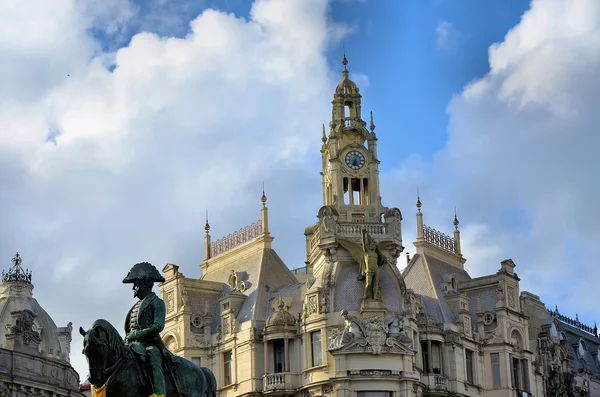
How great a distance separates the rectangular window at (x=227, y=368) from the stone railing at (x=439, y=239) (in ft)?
55.4

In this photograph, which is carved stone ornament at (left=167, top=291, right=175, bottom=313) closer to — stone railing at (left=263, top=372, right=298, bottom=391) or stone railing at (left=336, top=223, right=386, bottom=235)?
stone railing at (left=263, top=372, right=298, bottom=391)

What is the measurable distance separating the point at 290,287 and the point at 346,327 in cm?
856

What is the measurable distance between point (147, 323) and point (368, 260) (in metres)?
54.2

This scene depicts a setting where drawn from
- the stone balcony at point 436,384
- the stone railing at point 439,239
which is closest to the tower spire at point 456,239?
the stone railing at point 439,239

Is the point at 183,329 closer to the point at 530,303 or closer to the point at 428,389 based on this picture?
the point at 428,389

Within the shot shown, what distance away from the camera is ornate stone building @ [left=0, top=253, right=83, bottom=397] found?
242 ft

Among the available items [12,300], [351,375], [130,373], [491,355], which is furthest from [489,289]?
[130,373]

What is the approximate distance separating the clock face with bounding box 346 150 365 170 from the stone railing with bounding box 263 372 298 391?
14.1 metres

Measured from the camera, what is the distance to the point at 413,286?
9238 centimetres

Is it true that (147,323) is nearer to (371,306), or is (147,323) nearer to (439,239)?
(371,306)

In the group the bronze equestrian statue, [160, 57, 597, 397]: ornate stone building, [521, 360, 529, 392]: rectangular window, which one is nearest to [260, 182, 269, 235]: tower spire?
[160, 57, 597, 397]: ornate stone building

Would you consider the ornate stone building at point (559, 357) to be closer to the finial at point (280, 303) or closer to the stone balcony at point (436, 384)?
the stone balcony at point (436, 384)

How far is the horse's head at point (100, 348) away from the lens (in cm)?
2634

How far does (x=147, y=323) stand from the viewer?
92.8 feet
